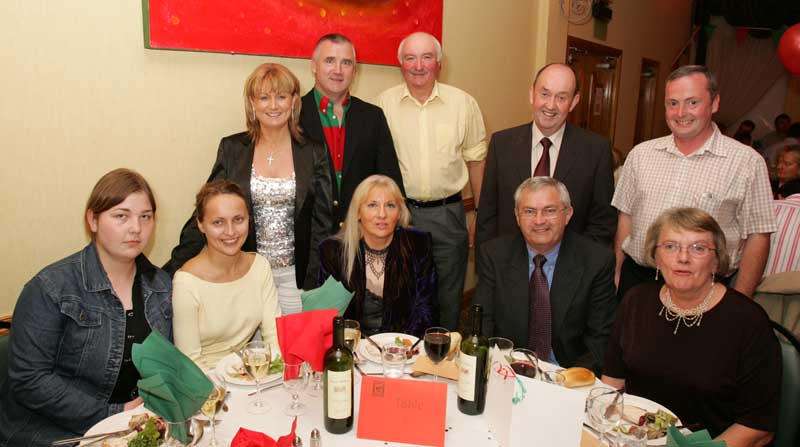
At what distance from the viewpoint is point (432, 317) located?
2568mm

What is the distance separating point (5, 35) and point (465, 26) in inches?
123

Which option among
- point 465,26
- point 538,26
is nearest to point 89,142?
point 465,26

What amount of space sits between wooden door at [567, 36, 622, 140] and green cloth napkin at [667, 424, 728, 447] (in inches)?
212

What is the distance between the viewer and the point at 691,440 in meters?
1.16

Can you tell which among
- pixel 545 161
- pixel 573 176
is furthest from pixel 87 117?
pixel 573 176

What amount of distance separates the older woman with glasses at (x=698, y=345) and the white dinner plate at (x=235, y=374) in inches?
43.5

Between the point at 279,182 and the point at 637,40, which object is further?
the point at 637,40

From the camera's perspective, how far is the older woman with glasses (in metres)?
1.67

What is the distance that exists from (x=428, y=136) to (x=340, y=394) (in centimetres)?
207

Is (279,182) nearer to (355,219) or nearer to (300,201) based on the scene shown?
(300,201)

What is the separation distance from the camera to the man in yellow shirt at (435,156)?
316 cm

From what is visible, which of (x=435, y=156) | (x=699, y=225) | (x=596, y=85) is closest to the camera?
(x=699, y=225)

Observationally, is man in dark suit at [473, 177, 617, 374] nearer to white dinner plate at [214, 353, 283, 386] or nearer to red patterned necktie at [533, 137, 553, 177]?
red patterned necktie at [533, 137, 553, 177]

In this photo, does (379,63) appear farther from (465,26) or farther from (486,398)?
(486,398)
